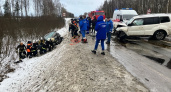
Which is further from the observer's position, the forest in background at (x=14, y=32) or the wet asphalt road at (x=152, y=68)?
the forest in background at (x=14, y=32)

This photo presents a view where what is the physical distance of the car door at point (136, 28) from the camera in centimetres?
1051

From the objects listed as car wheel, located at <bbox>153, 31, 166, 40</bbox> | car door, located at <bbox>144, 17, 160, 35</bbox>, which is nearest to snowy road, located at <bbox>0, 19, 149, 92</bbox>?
car door, located at <bbox>144, 17, 160, 35</bbox>

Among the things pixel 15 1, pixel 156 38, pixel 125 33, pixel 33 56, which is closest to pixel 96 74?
pixel 33 56

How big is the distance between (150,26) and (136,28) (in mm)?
1056

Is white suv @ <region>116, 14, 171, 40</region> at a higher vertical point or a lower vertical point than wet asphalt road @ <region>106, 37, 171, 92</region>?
Answer: higher

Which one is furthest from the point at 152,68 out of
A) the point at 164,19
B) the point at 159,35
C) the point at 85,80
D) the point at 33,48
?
the point at 33,48

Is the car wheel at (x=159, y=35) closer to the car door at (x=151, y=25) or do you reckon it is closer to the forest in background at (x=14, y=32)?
the car door at (x=151, y=25)

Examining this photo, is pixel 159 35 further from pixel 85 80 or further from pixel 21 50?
pixel 21 50

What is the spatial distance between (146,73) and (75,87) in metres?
2.79

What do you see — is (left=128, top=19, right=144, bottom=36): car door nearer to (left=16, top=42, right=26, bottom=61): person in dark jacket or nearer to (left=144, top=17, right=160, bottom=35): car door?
Answer: (left=144, top=17, right=160, bottom=35): car door

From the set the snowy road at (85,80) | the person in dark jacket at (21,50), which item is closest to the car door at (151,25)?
the snowy road at (85,80)

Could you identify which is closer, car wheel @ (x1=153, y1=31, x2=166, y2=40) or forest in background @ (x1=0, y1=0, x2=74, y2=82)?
forest in background @ (x1=0, y1=0, x2=74, y2=82)

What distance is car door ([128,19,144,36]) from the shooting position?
10510 mm

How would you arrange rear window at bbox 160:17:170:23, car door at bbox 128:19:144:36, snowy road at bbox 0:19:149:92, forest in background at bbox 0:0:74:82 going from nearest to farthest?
snowy road at bbox 0:19:149:92
forest in background at bbox 0:0:74:82
rear window at bbox 160:17:170:23
car door at bbox 128:19:144:36
